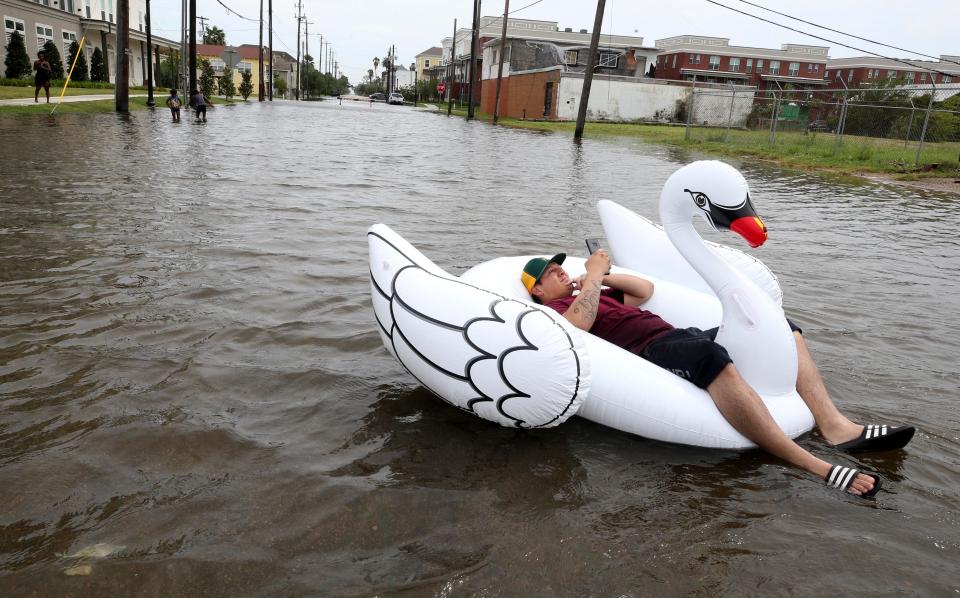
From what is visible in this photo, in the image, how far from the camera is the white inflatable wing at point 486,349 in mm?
3180

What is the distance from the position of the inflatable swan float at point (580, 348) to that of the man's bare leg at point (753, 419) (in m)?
0.06

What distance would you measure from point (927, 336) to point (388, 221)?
18.0 feet

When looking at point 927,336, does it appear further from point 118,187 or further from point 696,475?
point 118,187

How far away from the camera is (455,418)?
3664 millimetres

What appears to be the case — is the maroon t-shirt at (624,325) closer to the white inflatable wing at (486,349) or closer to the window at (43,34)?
the white inflatable wing at (486,349)

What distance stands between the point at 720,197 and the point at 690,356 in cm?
80

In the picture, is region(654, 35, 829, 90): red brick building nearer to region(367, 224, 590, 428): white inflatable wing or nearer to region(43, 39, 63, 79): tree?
region(43, 39, 63, 79): tree

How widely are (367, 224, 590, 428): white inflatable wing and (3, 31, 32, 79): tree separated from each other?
3463cm

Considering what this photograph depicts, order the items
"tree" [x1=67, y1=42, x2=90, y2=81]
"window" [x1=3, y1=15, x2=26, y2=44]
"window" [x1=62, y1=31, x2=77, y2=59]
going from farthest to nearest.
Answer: "window" [x1=62, y1=31, x2=77, y2=59], "tree" [x1=67, y1=42, x2=90, y2=81], "window" [x1=3, y1=15, x2=26, y2=44]

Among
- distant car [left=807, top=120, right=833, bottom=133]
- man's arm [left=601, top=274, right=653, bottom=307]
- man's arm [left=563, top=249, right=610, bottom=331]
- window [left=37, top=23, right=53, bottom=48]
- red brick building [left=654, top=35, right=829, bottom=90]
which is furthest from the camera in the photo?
red brick building [left=654, top=35, right=829, bottom=90]

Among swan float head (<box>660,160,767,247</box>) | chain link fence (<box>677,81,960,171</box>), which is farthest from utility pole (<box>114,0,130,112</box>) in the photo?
swan float head (<box>660,160,767,247</box>)

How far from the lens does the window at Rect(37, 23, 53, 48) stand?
34625 mm

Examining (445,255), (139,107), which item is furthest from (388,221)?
(139,107)

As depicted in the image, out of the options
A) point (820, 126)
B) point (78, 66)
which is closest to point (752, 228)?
point (820, 126)
